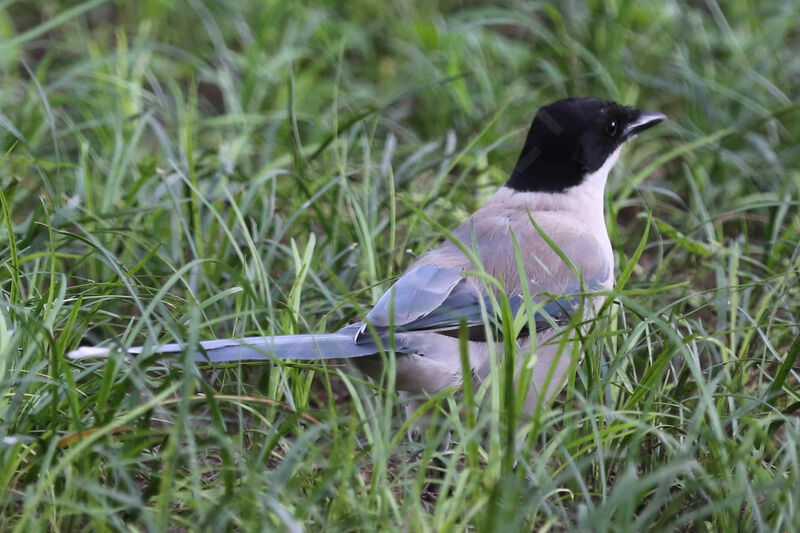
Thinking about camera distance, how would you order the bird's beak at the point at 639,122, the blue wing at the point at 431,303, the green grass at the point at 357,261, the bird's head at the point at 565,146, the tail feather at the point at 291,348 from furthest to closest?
the bird's beak at the point at 639,122, the bird's head at the point at 565,146, the blue wing at the point at 431,303, the tail feather at the point at 291,348, the green grass at the point at 357,261

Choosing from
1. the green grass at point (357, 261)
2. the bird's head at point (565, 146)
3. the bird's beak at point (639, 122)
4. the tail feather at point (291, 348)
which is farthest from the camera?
A: the bird's beak at point (639, 122)

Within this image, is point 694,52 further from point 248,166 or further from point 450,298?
point 450,298

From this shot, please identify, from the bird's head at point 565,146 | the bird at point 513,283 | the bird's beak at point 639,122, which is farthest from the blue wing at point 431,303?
the bird's beak at point 639,122

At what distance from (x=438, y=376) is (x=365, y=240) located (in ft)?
2.36

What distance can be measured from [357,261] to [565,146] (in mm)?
821

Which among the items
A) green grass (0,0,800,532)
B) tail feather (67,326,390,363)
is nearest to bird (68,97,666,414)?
tail feather (67,326,390,363)

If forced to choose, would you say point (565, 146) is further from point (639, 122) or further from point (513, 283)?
point (513, 283)

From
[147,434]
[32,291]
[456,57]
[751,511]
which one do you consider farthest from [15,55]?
[751,511]

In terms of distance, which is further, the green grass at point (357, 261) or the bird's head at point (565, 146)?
the bird's head at point (565, 146)

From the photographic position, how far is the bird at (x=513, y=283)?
2.78m

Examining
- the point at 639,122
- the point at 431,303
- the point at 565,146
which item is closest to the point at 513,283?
the point at 431,303

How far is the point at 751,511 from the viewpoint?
250 cm

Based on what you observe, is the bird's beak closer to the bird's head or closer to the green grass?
the bird's head

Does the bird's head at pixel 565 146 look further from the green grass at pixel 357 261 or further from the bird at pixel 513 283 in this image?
the green grass at pixel 357 261
